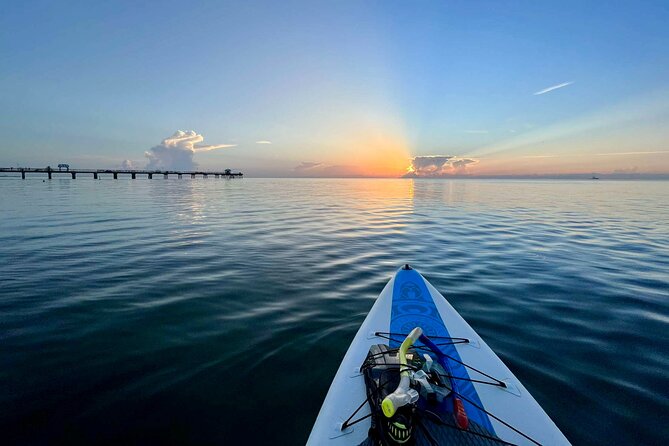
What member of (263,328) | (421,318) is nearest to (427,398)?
(421,318)

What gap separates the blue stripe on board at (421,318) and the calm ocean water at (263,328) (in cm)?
110

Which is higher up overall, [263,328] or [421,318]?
[421,318]

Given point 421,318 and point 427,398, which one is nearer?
point 427,398

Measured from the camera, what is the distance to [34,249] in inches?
466

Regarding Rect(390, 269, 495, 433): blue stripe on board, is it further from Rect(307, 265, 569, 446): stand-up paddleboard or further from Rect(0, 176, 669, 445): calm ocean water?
Rect(0, 176, 669, 445): calm ocean water

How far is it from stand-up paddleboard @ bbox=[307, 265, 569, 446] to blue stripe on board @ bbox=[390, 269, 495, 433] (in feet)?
0.05

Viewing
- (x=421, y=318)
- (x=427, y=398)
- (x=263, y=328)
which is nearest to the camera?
(x=427, y=398)

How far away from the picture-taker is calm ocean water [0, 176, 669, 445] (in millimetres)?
4156

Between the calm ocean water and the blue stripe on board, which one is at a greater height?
the blue stripe on board

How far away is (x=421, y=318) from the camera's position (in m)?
5.72

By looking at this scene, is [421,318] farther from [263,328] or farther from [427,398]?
[263,328]

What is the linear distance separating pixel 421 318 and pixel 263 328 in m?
3.14

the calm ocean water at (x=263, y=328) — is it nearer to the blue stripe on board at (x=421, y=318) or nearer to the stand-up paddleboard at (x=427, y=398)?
the stand-up paddleboard at (x=427, y=398)

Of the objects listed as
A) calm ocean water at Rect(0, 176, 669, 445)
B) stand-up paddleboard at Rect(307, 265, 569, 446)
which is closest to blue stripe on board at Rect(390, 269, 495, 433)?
stand-up paddleboard at Rect(307, 265, 569, 446)
